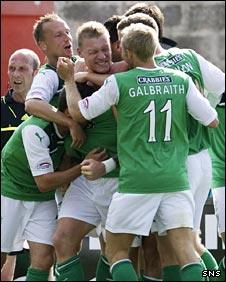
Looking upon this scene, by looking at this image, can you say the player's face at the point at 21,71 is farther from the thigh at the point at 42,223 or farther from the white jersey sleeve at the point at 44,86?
the thigh at the point at 42,223

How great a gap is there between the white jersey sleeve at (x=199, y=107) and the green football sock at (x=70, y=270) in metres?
1.07

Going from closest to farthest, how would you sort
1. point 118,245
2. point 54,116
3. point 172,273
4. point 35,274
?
1. point 118,245
2. point 54,116
3. point 172,273
4. point 35,274

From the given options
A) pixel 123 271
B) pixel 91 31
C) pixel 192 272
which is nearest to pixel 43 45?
pixel 91 31

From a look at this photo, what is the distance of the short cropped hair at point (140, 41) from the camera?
589cm

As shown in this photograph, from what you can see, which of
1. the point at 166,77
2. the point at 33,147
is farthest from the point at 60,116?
the point at 166,77

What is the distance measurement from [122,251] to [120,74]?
0.94 metres

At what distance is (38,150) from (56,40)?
0.73 metres

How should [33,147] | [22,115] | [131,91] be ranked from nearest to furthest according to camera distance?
[131,91] < [33,147] < [22,115]

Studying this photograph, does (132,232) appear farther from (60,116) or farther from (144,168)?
(60,116)

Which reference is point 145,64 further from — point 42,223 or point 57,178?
point 42,223

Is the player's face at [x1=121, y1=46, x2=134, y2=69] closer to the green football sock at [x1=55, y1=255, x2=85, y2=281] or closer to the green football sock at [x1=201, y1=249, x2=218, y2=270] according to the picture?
the green football sock at [x1=55, y1=255, x2=85, y2=281]

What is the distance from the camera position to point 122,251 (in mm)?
5953

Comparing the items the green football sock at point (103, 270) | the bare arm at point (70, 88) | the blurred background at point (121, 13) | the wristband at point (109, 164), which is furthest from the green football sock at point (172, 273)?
the blurred background at point (121, 13)

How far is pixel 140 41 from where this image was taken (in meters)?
5.89
